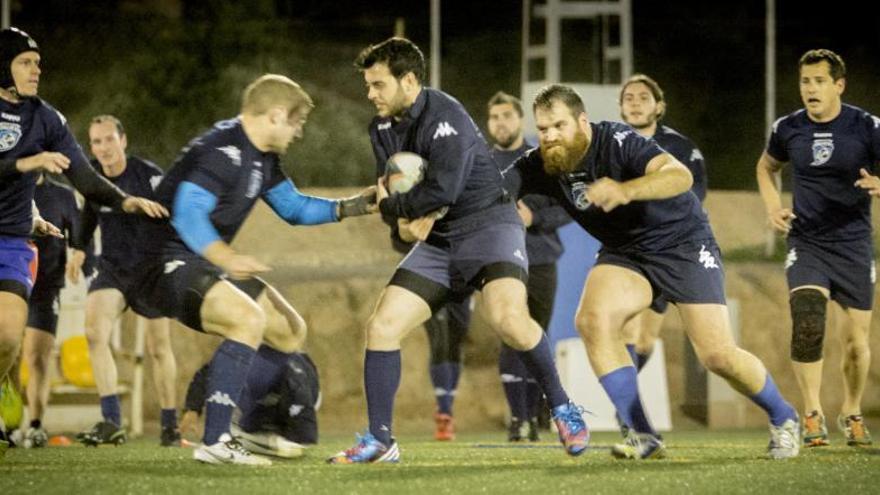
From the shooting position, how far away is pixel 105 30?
1936cm

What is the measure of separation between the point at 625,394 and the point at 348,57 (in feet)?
43.0

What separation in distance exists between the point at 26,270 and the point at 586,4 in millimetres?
7460

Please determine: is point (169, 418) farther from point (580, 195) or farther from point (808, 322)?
point (808, 322)

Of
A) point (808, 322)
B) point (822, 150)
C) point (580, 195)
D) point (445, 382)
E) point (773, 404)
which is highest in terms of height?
point (822, 150)

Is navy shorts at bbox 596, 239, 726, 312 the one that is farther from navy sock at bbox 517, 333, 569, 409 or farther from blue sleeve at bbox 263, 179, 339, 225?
blue sleeve at bbox 263, 179, 339, 225

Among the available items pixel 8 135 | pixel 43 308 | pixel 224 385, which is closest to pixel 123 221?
pixel 43 308

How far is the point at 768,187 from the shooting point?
8.98 meters

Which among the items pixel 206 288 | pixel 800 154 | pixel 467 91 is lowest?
pixel 206 288

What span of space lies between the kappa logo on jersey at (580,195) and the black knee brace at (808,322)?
2305 millimetres

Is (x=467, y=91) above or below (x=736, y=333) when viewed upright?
above

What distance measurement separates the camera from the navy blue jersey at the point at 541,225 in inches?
408

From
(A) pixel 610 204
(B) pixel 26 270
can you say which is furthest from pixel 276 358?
(A) pixel 610 204

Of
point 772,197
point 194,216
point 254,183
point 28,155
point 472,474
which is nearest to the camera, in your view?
point 472,474

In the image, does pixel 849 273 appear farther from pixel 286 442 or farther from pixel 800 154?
pixel 286 442
